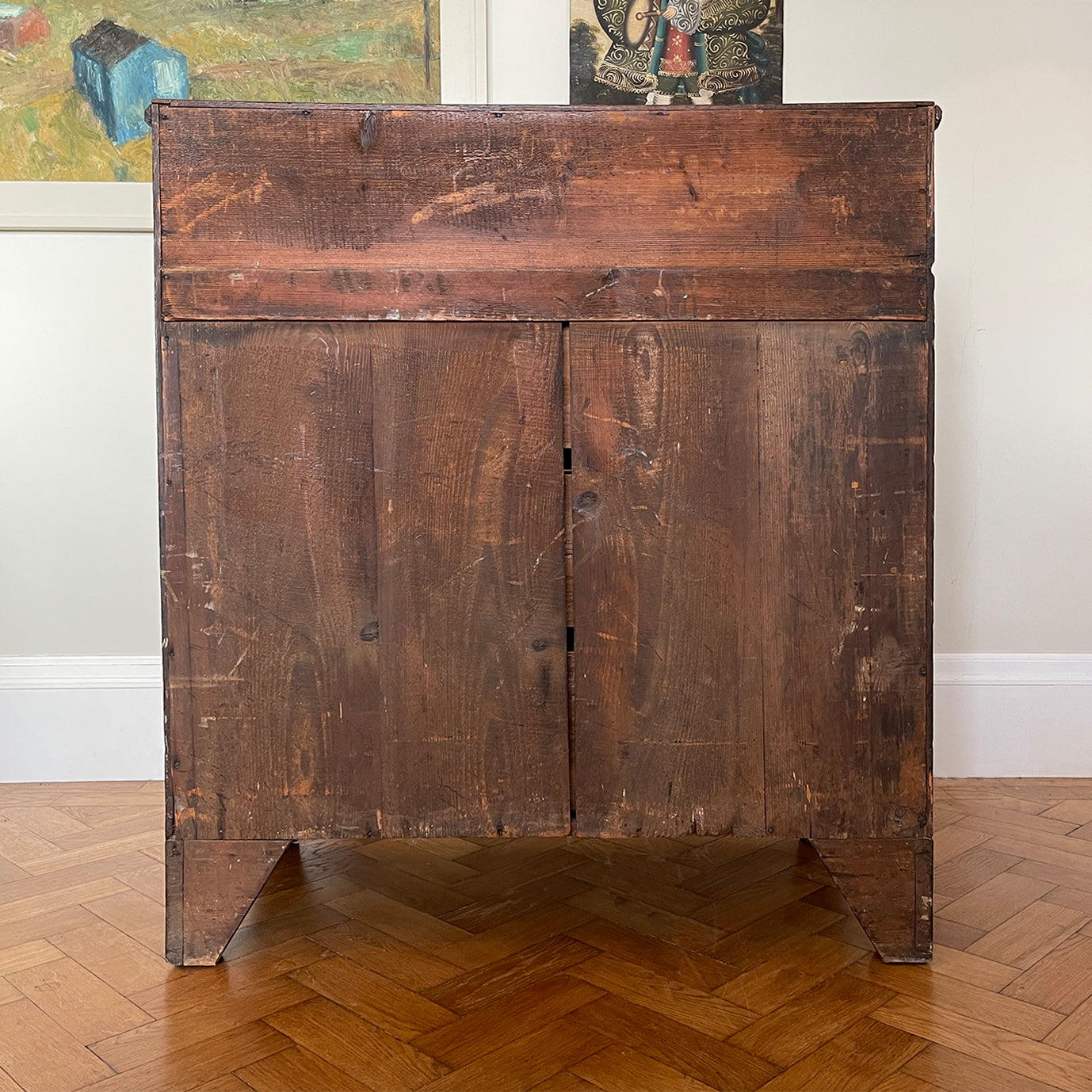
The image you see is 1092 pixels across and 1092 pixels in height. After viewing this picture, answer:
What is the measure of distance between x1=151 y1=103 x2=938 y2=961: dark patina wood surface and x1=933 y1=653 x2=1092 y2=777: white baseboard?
88cm

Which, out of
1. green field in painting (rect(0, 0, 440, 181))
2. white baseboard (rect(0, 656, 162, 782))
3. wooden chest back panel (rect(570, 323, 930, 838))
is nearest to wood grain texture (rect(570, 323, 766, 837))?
wooden chest back panel (rect(570, 323, 930, 838))

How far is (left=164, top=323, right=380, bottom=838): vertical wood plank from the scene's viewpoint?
122 centimetres

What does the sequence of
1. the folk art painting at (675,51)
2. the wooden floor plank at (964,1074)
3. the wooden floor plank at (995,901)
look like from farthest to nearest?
the folk art painting at (675,51), the wooden floor plank at (995,901), the wooden floor plank at (964,1074)

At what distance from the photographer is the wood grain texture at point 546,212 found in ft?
3.91

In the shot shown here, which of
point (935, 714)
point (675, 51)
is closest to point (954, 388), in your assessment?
point (935, 714)

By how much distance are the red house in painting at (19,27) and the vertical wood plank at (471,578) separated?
53.2 inches

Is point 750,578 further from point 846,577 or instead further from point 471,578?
point 471,578

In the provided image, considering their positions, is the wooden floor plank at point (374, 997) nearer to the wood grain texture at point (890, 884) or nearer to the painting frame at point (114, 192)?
the wood grain texture at point (890, 884)

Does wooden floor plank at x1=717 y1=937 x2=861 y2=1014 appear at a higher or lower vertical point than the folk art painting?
lower

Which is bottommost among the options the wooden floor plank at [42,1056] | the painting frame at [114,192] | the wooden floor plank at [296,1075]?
the wooden floor plank at [296,1075]

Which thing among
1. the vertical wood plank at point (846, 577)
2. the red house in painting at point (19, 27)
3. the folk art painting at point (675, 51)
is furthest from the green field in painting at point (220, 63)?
the vertical wood plank at point (846, 577)

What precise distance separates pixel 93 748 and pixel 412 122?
1.50m

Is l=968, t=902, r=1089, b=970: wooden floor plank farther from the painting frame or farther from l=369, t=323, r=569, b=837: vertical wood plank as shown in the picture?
the painting frame

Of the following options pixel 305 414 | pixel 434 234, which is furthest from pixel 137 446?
pixel 434 234
